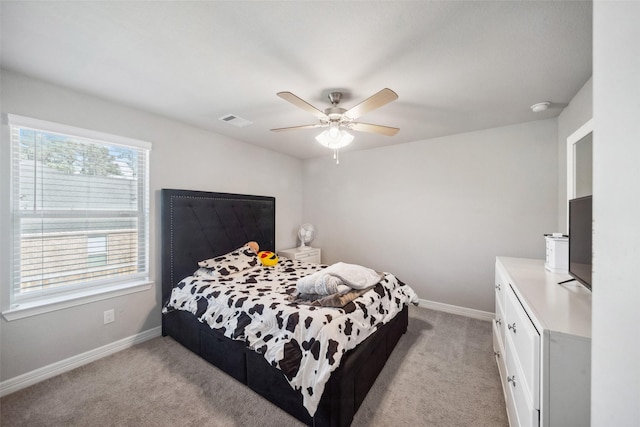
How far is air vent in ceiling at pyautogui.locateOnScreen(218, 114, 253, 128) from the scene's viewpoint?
2677 mm

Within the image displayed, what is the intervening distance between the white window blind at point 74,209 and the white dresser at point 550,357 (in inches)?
124

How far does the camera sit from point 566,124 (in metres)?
2.42

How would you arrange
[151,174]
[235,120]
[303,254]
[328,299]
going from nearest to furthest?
[328,299]
[151,174]
[235,120]
[303,254]

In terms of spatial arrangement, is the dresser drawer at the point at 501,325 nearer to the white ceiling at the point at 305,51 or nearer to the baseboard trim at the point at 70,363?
the white ceiling at the point at 305,51

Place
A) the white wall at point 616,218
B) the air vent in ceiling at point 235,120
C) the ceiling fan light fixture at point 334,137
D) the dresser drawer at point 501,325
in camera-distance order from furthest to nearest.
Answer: the air vent in ceiling at point 235,120
the ceiling fan light fixture at point 334,137
the dresser drawer at point 501,325
the white wall at point 616,218

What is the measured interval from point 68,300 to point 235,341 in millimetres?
1485

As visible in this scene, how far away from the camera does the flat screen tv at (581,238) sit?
1369 mm

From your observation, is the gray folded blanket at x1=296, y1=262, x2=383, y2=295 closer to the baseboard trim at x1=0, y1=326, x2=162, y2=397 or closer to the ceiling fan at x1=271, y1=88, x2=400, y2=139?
the ceiling fan at x1=271, y1=88, x2=400, y2=139

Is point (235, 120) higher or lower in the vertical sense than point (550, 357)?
higher

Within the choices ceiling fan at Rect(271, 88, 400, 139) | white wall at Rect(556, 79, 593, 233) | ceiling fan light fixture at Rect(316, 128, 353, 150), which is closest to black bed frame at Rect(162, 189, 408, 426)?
ceiling fan light fixture at Rect(316, 128, 353, 150)

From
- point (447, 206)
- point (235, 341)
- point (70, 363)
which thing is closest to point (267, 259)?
point (235, 341)

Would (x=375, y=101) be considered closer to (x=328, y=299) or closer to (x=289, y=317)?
(x=328, y=299)

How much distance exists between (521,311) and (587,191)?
1.46m

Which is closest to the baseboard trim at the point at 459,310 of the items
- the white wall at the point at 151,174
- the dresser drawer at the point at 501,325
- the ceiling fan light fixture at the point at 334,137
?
the dresser drawer at the point at 501,325
